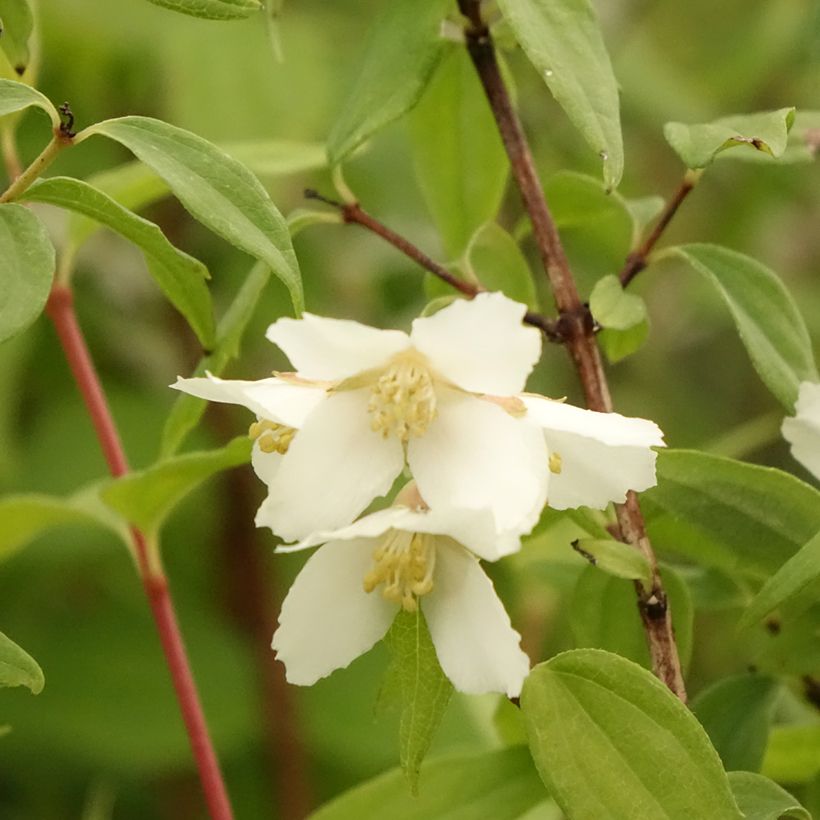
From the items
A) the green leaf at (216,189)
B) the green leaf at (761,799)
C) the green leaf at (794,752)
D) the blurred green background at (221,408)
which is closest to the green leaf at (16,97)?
the green leaf at (216,189)

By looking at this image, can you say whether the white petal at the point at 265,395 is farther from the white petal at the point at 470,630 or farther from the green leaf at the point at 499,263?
the green leaf at the point at 499,263

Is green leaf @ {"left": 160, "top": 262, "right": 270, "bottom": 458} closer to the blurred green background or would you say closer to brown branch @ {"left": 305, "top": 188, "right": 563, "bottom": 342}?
brown branch @ {"left": 305, "top": 188, "right": 563, "bottom": 342}

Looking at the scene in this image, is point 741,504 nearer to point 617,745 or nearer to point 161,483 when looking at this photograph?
point 617,745

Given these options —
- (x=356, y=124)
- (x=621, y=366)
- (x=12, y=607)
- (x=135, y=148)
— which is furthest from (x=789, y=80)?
(x=135, y=148)

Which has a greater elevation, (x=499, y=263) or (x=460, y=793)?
(x=499, y=263)

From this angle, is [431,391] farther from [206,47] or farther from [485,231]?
[206,47]

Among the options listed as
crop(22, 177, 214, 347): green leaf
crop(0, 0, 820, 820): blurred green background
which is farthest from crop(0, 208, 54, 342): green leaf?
crop(0, 0, 820, 820): blurred green background

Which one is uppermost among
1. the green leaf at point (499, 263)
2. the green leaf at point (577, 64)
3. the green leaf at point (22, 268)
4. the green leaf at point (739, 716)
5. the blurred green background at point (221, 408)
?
the green leaf at point (577, 64)

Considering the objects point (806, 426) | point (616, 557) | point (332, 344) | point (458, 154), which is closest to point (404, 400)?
point (332, 344)
